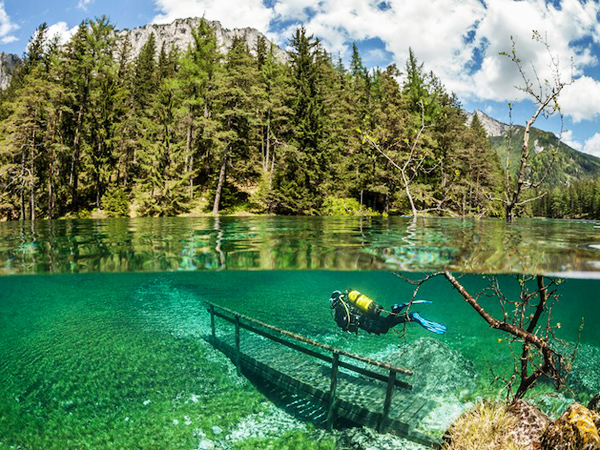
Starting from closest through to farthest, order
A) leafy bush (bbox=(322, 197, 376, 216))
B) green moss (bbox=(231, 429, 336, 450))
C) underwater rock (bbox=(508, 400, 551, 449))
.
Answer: underwater rock (bbox=(508, 400, 551, 449)), green moss (bbox=(231, 429, 336, 450)), leafy bush (bbox=(322, 197, 376, 216))

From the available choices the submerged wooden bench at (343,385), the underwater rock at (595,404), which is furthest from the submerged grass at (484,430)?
the underwater rock at (595,404)

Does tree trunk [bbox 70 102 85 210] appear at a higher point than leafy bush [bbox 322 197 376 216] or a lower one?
higher

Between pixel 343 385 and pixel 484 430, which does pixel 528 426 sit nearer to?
pixel 484 430

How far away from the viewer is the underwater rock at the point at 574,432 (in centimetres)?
540

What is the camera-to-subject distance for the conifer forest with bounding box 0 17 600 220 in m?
29.3

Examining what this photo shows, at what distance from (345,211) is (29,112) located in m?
28.7

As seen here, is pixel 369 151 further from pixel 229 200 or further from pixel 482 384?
pixel 482 384

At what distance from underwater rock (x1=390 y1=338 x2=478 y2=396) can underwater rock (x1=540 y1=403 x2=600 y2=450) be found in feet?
16.8

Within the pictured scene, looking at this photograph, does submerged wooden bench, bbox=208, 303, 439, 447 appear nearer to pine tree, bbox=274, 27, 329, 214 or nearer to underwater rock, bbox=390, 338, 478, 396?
underwater rock, bbox=390, 338, 478, 396

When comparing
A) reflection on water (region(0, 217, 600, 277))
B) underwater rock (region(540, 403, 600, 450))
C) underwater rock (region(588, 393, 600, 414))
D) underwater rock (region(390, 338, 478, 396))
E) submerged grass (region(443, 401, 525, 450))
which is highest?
reflection on water (region(0, 217, 600, 277))

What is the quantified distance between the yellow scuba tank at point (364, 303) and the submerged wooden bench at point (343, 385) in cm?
158

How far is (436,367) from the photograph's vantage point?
13711 millimetres

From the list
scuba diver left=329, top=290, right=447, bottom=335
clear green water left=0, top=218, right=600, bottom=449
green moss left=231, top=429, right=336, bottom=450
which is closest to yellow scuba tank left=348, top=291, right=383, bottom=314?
scuba diver left=329, top=290, right=447, bottom=335

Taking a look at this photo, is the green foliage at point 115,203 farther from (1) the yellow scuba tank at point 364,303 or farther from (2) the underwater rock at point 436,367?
(2) the underwater rock at point 436,367
